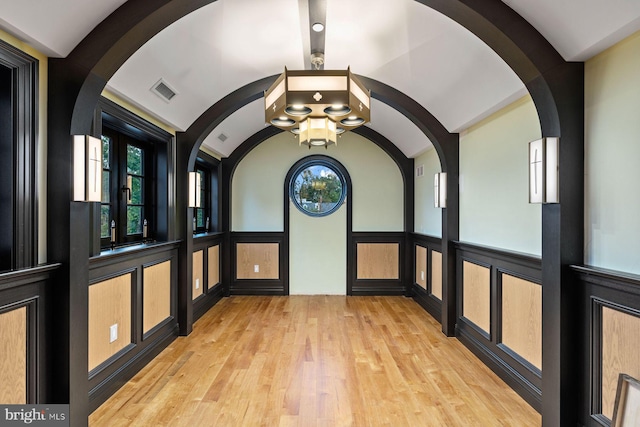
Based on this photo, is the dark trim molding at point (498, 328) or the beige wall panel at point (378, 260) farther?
the beige wall panel at point (378, 260)

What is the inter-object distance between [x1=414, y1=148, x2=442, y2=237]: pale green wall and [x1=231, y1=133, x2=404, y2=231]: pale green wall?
38 centimetres

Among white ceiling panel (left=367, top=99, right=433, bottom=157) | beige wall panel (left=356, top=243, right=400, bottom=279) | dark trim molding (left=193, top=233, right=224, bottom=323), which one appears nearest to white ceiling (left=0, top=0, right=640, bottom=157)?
white ceiling panel (left=367, top=99, right=433, bottom=157)

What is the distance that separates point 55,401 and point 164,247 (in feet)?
5.56

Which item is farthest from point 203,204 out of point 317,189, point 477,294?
point 477,294

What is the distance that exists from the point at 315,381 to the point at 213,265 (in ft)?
10.0

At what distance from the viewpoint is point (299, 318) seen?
462cm

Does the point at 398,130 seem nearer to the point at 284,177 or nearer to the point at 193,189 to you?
the point at 284,177

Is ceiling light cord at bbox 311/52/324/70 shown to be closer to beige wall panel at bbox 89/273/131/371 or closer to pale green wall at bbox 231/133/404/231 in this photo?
beige wall panel at bbox 89/273/131/371

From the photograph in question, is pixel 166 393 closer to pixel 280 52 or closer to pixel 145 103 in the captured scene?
pixel 145 103

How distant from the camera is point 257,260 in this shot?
19.6 feet

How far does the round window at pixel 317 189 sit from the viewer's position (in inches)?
237

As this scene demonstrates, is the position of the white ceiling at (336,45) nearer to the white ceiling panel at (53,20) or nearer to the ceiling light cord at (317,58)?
the white ceiling panel at (53,20)

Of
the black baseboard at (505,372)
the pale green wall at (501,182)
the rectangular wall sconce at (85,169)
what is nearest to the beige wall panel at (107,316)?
the rectangular wall sconce at (85,169)

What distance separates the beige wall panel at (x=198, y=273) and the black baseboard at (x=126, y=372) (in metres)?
0.88
